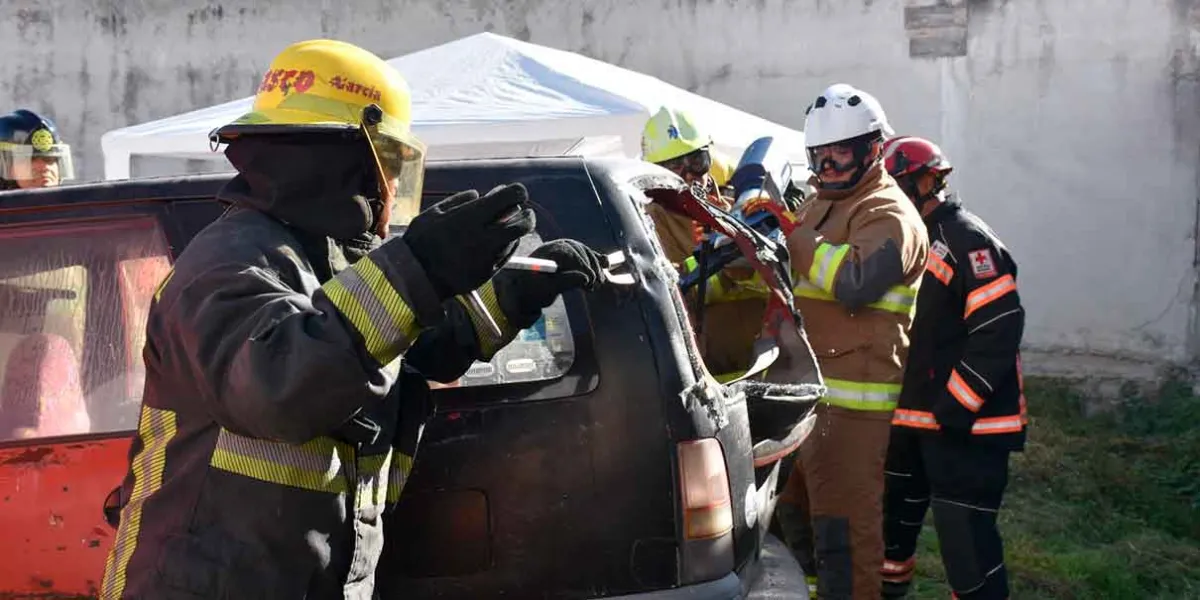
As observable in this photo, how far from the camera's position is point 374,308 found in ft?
5.84

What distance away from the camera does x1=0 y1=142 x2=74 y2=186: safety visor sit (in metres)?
5.40

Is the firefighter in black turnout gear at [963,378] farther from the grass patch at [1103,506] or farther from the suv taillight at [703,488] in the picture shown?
the suv taillight at [703,488]

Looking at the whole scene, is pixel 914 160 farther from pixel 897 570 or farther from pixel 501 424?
pixel 501 424

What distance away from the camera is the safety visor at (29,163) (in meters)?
5.40

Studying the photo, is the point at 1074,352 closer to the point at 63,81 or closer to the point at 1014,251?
the point at 1014,251

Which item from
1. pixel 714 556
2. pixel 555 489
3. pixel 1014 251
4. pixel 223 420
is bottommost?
pixel 1014 251

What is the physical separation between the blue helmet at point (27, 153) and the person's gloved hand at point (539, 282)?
3751 mm

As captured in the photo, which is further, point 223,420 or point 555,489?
point 555,489

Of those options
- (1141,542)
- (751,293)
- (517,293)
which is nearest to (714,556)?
(517,293)

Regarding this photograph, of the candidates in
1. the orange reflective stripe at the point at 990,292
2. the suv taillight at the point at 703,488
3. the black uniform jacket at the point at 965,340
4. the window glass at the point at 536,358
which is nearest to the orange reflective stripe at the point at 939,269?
the black uniform jacket at the point at 965,340

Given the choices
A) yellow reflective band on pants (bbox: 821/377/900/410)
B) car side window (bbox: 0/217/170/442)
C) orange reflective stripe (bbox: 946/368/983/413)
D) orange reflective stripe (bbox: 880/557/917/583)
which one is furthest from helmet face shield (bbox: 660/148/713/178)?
car side window (bbox: 0/217/170/442)

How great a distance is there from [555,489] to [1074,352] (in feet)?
28.6

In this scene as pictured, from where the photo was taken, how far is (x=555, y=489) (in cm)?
274

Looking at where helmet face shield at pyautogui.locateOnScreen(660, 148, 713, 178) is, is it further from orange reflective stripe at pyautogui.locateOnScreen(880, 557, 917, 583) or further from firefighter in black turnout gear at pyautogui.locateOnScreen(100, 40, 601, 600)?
firefighter in black turnout gear at pyautogui.locateOnScreen(100, 40, 601, 600)
